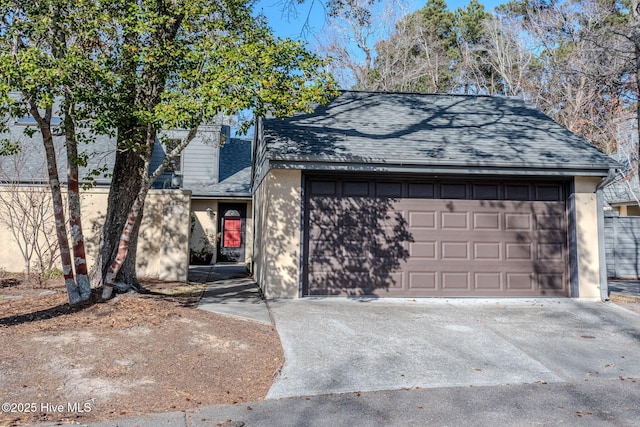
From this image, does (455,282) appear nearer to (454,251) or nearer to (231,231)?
(454,251)

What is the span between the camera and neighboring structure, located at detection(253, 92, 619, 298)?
8070 millimetres

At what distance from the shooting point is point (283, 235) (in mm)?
8062

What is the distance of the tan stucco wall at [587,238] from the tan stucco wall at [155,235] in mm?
8564

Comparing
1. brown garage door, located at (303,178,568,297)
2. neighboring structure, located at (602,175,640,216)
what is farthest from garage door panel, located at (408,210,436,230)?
neighboring structure, located at (602,175,640,216)

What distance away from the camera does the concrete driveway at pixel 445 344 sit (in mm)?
4410

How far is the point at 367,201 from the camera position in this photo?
836 centimetres

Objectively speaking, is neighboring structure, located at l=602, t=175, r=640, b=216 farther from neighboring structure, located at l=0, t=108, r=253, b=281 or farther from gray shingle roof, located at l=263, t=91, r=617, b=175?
neighboring structure, located at l=0, t=108, r=253, b=281

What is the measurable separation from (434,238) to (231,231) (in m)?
9.68

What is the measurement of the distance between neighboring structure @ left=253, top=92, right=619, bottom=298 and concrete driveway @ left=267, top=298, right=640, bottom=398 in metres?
0.56

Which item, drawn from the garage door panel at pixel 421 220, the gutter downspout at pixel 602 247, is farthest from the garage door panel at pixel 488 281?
the gutter downspout at pixel 602 247

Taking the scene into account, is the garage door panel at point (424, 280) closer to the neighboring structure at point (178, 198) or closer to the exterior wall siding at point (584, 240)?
the exterior wall siding at point (584, 240)

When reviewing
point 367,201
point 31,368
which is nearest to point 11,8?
point 31,368

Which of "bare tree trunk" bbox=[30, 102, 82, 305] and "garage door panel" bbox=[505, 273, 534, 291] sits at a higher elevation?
"bare tree trunk" bbox=[30, 102, 82, 305]

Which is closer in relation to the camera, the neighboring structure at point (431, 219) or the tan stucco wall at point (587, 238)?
the neighboring structure at point (431, 219)
